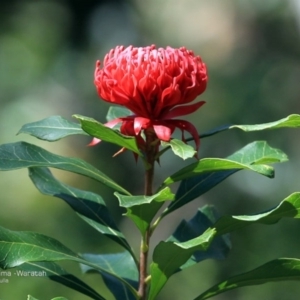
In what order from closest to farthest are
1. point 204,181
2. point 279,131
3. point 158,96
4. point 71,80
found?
1. point 158,96
2. point 204,181
3. point 279,131
4. point 71,80

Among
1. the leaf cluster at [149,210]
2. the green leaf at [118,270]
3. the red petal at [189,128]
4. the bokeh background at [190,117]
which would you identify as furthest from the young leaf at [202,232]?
the bokeh background at [190,117]

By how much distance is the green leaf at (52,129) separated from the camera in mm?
1135

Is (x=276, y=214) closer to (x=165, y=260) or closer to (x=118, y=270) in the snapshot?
(x=165, y=260)

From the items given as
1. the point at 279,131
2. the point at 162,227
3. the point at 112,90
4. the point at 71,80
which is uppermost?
the point at 112,90

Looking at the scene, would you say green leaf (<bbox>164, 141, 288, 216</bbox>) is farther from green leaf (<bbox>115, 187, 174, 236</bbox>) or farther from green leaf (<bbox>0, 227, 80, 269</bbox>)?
green leaf (<bbox>0, 227, 80, 269</bbox>)

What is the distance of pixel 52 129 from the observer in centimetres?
116

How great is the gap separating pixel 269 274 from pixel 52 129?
1.41 feet

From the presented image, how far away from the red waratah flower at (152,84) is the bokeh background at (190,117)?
6.74 ft

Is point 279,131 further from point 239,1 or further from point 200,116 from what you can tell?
point 239,1

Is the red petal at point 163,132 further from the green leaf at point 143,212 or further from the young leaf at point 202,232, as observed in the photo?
the young leaf at point 202,232

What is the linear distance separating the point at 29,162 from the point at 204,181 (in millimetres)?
A: 332

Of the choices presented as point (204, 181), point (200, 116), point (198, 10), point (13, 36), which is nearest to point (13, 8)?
point (13, 36)

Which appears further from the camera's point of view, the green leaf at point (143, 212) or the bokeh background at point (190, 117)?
the bokeh background at point (190, 117)

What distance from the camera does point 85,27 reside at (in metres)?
4.74
